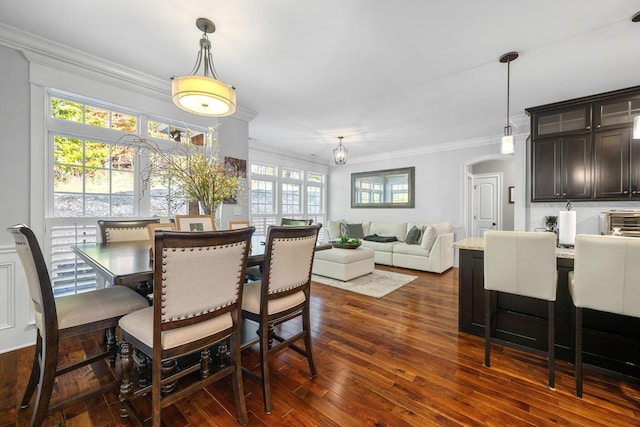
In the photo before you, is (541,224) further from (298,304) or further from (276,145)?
(276,145)

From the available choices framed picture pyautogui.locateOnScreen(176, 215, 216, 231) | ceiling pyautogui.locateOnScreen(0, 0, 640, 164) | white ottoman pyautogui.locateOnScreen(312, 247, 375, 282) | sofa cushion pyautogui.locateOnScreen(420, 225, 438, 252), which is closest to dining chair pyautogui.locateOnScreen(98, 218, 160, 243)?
framed picture pyautogui.locateOnScreen(176, 215, 216, 231)

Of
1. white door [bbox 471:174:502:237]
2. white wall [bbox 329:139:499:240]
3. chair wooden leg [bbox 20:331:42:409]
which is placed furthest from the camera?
white door [bbox 471:174:502:237]

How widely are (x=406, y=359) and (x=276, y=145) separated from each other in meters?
5.26

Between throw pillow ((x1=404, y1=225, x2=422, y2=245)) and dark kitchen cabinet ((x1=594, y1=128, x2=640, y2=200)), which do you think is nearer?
dark kitchen cabinet ((x1=594, y1=128, x2=640, y2=200))

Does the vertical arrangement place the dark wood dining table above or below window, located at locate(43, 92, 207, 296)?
below

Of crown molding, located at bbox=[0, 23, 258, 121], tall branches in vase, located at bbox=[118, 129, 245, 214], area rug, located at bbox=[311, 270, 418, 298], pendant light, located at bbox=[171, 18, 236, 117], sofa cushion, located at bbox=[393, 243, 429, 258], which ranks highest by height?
crown molding, located at bbox=[0, 23, 258, 121]

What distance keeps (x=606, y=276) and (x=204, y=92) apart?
281 cm

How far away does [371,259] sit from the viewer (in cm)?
488

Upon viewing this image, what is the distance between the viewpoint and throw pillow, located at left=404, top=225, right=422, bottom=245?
18.4ft

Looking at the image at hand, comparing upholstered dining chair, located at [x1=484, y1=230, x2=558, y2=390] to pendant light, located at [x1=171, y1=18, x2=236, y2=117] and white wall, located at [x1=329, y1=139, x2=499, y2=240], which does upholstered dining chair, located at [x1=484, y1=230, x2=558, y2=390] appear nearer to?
pendant light, located at [x1=171, y1=18, x2=236, y2=117]

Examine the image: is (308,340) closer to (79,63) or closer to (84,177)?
(84,177)

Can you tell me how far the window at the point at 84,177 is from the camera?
265 cm

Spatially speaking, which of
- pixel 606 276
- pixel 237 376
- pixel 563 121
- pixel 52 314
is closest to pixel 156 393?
pixel 237 376

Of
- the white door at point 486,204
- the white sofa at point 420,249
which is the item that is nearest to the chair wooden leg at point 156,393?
the white sofa at point 420,249
